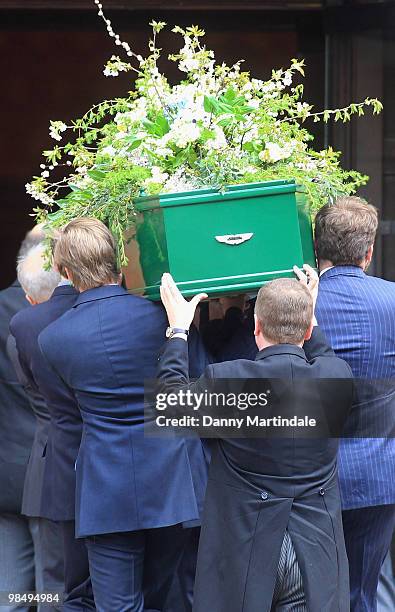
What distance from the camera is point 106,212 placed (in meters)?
3.42

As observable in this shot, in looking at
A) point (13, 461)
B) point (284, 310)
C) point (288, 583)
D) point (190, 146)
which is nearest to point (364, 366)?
point (284, 310)

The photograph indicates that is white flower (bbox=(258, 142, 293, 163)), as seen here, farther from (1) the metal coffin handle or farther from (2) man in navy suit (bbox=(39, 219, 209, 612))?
(2) man in navy suit (bbox=(39, 219, 209, 612))

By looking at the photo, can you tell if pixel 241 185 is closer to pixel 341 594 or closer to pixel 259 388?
pixel 259 388

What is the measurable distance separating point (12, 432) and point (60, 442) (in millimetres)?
790

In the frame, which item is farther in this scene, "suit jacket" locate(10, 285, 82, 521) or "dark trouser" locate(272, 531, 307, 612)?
"suit jacket" locate(10, 285, 82, 521)

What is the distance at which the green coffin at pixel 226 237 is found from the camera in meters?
3.18

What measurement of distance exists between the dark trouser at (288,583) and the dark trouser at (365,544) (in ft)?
1.96

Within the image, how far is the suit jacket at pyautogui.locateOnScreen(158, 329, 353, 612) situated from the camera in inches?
115

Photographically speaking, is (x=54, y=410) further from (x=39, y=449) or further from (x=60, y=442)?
(x=39, y=449)

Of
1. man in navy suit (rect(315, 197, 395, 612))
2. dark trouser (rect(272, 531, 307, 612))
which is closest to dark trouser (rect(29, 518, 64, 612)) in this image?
man in navy suit (rect(315, 197, 395, 612))

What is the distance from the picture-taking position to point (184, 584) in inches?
149

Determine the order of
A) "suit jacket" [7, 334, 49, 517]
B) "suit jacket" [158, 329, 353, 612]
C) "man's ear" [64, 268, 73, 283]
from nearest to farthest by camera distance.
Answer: "suit jacket" [158, 329, 353, 612] < "man's ear" [64, 268, 73, 283] < "suit jacket" [7, 334, 49, 517]

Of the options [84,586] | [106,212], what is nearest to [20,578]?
[84,586]

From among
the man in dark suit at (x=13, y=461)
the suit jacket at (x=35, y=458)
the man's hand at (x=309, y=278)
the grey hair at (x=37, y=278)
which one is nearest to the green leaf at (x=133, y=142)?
the man's hand at (x=309, y=278)
